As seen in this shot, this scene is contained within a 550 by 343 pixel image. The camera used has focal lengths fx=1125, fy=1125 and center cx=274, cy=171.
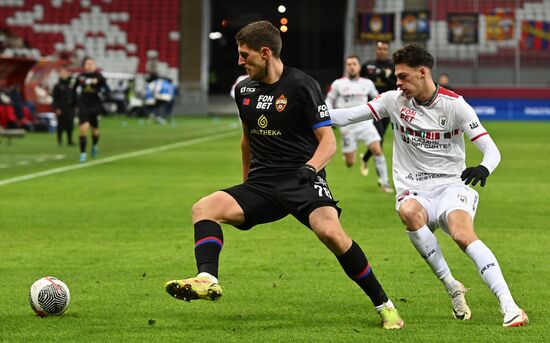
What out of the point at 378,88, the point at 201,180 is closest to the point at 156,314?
the point at 201,180

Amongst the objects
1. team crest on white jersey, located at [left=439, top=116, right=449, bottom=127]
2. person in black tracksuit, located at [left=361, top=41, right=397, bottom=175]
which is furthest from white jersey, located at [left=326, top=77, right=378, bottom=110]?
team crest on white jersey, located at [left=439, top=116, right=449, bottom=127]

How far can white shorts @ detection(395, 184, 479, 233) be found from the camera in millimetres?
7535

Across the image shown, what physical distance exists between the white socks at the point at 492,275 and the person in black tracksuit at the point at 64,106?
23.1 m

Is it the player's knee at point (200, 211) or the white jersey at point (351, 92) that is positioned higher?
the player's knee at point (200, 211)

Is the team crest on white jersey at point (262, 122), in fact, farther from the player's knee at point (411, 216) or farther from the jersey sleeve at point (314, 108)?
the player's knee at point (411, 216)

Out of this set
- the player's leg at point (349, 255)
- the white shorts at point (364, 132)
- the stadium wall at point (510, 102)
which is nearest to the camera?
the player's leg at point (349, 255)

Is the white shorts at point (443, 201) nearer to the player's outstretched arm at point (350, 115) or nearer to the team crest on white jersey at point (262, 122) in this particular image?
the player's outstretched arm at point (350, 115)

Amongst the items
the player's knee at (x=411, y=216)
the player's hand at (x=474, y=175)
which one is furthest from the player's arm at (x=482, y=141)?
the player's knee at (x=411, y=216)

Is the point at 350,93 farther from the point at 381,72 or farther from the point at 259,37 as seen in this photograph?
the point at 259,37

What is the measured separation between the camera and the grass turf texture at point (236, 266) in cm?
718

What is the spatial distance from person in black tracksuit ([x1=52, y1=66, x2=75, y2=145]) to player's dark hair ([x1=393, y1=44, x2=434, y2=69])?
888 inches

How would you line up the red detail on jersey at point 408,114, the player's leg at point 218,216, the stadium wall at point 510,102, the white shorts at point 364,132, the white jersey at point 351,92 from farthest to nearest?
the stadium wall at point 510,102, the white jersey at point 351,92, the white shorts at point 364,132, the red detail on jersey at point 408,114, the player's leg at point 218,216

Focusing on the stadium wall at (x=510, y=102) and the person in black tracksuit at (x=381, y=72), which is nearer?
the person in black tracksuit at (x=381, y=72)

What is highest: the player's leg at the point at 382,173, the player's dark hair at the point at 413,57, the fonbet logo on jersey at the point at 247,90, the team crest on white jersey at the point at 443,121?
the player's dark hair at the point at 413,57
